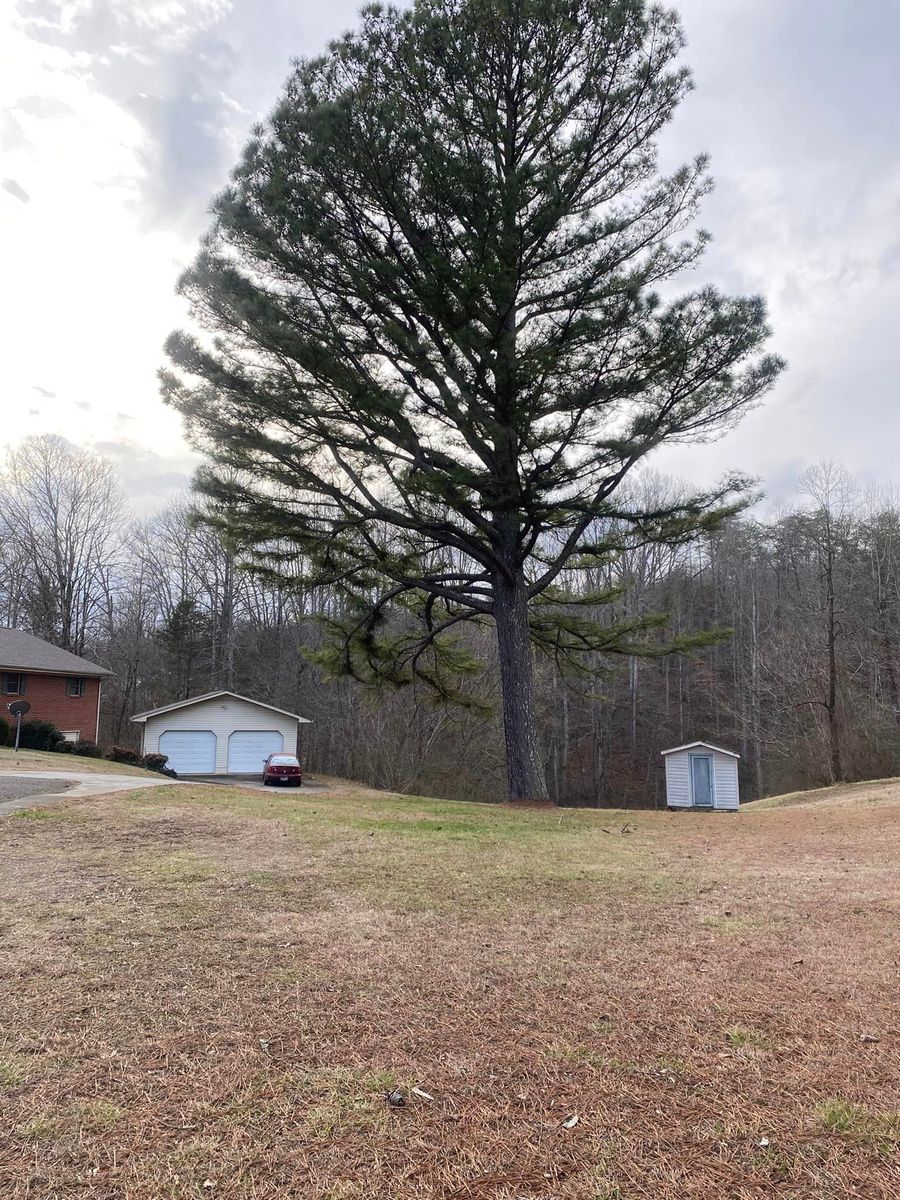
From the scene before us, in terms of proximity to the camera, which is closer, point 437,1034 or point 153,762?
point 437,1034

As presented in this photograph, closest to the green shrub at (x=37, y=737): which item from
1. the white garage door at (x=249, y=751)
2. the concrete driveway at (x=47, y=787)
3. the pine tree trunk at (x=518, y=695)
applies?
the white garage door at (x=249, y=751)

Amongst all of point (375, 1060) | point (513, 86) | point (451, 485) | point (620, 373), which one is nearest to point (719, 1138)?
point (375, 1060)

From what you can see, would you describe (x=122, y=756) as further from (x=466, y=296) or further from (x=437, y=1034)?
(x=437, y=1034)

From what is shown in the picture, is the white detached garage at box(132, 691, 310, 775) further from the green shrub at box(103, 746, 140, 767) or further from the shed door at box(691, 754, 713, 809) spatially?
the shed door at box(691, 754, 713, 809)

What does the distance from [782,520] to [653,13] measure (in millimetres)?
26192

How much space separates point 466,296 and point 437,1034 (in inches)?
429

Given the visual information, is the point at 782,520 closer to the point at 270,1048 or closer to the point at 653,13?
the point at 653,13

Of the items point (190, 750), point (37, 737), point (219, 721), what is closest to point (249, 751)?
point (219, 721)

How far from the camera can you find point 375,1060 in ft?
8.02

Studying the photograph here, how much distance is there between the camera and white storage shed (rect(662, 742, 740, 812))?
23.4m

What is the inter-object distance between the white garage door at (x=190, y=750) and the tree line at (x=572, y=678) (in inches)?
160

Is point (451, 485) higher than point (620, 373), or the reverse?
point (620, 373)

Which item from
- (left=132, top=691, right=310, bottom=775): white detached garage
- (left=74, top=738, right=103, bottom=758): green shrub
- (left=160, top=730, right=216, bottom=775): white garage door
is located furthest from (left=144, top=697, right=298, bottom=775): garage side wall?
(left=74, top=738, right=103, bottom=758): green shrub

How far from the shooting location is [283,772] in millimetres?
22656
